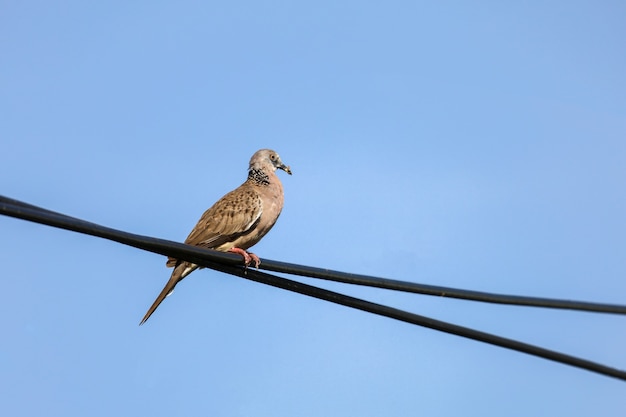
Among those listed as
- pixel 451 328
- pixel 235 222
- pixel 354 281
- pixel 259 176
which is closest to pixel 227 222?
pixel 235 222

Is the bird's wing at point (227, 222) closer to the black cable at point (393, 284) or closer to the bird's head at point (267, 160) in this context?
the bird's head at point (267, 160)

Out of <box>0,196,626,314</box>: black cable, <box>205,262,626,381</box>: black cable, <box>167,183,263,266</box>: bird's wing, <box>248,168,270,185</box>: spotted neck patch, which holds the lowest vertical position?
<box>205,262,626,381</box>: black cable

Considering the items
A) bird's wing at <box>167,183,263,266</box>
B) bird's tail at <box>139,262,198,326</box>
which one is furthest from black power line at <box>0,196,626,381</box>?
bird's wing at <box>167,183,263,266</box>

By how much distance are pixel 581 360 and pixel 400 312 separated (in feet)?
3.75

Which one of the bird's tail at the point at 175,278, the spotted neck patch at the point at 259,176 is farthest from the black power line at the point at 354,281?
the spotted neck patch at the point at 259,176

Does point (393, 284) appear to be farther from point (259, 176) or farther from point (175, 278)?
point (259, 176)

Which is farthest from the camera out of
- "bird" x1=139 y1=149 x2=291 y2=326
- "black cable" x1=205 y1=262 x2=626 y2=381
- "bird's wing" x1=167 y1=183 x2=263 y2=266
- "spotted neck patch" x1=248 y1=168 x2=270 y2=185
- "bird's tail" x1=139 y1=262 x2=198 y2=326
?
"spotted neck patch" x1=248 y1=168 x2=270 y2=185

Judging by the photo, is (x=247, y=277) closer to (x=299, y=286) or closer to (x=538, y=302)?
(x=299, y=286)

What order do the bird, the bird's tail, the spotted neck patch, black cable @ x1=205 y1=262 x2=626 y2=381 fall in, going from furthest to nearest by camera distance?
1. the spotted neck patch
2. the bird
3. the bird's tail
4. black cable @ x1=205 y1=262 x2=626 y2=381

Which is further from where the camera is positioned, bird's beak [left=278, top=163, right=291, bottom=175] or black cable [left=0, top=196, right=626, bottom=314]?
bird's beak [left=278, top=163, right=291, bottom=175]

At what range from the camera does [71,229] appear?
564 cm

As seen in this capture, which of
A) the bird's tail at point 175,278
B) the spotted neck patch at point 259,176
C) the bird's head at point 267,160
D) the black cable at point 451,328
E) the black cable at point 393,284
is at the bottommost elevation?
the black cable at point 451,328

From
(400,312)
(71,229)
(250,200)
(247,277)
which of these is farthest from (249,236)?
(71,229)

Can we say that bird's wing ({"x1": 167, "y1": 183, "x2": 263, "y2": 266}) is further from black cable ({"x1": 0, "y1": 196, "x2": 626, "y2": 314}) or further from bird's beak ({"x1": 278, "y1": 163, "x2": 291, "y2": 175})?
black cable ({"x1": 0, "y1": 196, "x2": 626, "y2": 314})
